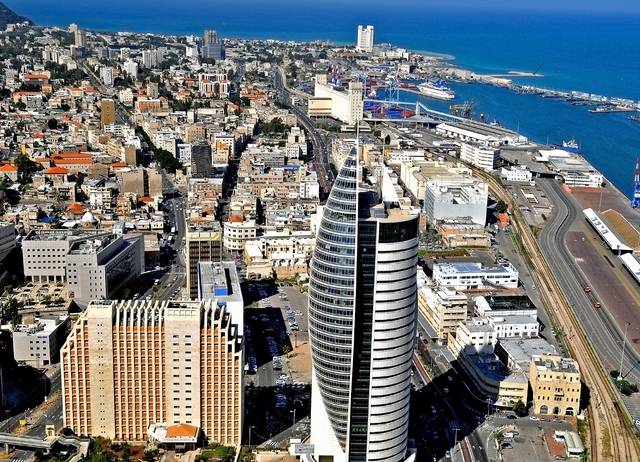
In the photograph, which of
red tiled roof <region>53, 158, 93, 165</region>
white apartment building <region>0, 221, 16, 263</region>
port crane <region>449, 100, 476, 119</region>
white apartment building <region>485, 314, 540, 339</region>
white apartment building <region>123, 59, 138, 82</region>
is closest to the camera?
white apartment building <region>485, 314, 540, 339</region>

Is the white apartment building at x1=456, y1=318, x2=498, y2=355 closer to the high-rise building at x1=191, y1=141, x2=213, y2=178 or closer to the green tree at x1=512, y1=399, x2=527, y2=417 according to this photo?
the green tree at x1=512, y1=399, x2=527, y2=417

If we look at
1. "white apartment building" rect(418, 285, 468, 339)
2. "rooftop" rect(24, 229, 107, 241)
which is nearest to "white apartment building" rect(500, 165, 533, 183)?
"white apartment building" rect(418, 285, 468, 339)

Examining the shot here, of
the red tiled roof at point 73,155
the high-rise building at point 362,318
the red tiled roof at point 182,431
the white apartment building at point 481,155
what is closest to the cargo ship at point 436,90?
the white apartment building at point 481,155

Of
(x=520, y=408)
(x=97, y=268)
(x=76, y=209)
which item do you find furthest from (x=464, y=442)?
(x=76, y=209)

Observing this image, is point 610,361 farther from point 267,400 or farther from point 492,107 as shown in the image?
point 492,107

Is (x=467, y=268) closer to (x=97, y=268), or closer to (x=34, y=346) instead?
(x=97, y=268)

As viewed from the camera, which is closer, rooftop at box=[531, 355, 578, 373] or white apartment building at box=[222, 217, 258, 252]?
rooftop at box=[531, 355, 578, 373]
